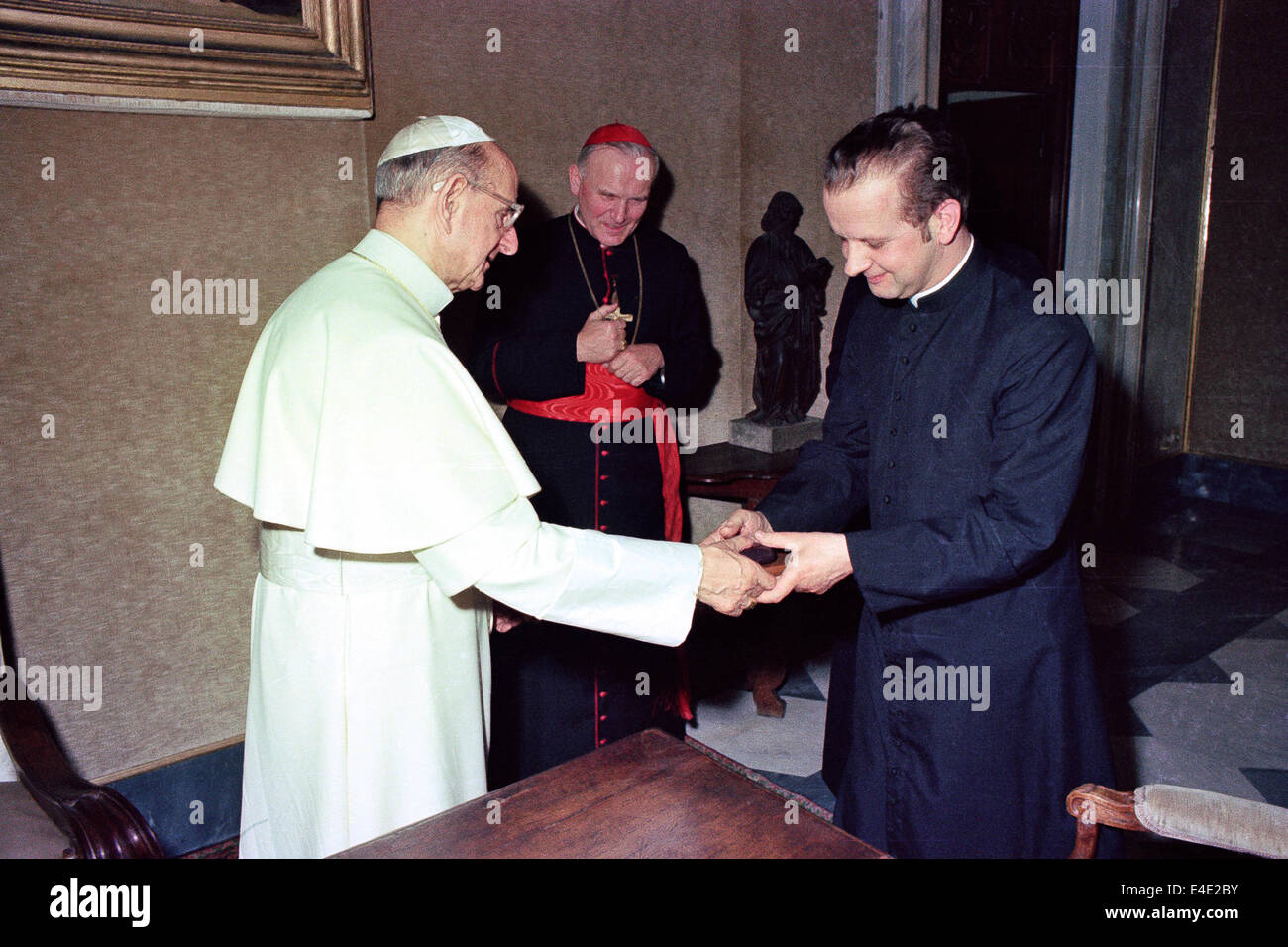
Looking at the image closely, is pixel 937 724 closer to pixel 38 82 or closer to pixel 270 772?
pixel 270 772

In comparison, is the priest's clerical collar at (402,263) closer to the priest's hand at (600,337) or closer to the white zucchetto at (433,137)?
the white zucchetto at (433,137)

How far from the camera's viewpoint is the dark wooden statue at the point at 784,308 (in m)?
4.30

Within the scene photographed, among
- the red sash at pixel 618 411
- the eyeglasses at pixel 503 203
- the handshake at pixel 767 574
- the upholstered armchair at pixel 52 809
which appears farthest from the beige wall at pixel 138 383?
the handshake at pixel 767 574

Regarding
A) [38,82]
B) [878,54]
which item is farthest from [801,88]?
[38,82]

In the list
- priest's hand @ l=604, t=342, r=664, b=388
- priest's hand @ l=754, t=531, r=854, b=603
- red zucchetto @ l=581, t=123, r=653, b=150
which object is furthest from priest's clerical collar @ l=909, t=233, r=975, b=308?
red zucchetto @ l=581, t=123, r=653, b=150

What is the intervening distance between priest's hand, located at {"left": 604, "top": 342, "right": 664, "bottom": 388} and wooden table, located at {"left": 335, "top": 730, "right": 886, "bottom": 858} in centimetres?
182

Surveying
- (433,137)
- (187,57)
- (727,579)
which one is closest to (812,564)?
(727,579)

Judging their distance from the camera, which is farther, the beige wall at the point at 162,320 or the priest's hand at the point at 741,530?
the beige wall at the point at 162,320

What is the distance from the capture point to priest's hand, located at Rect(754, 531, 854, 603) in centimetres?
210

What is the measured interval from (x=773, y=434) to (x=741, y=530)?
2071 millimetres

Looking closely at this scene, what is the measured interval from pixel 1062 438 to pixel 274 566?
1.57 m

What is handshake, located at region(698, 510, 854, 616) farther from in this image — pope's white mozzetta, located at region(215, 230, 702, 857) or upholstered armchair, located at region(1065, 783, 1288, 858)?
upholstered armchair, located at region(1065, 783, 1288, 858)

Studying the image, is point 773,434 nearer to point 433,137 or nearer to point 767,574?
point 767,574

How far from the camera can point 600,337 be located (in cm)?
315
